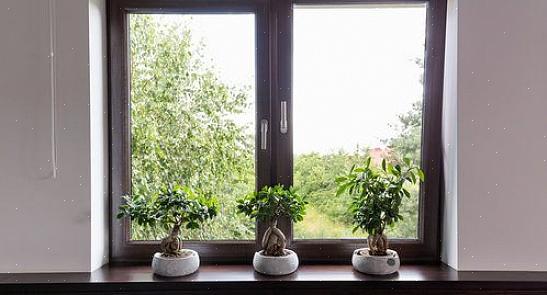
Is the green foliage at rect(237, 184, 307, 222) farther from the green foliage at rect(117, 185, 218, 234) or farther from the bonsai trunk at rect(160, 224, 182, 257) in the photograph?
the bonsai trunk at rect(160, 224, 182, 257)

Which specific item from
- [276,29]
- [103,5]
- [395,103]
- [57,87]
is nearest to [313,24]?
[276,29]

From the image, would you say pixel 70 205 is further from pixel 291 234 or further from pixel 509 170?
pixel 509 170

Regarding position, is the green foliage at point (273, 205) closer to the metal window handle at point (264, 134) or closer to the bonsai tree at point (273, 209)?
the bonsai tree at point (273, 209)

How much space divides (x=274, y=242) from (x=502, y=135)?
85 cm

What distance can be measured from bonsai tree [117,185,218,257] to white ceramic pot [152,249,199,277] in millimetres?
31

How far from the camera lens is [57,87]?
4.37 feet

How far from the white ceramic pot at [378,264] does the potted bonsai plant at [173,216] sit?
52 cm

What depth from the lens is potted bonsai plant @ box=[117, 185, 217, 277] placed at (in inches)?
51.9

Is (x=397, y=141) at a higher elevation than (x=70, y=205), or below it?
higher

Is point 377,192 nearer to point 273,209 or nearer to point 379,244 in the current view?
point 379,244

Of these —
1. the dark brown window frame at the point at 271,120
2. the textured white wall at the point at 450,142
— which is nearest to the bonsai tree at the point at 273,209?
the dark brown window frame at the point at 271,120

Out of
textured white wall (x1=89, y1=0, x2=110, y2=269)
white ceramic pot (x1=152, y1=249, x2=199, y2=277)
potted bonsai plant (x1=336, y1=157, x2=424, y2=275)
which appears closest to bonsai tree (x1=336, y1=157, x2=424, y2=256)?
potted bonsai plant (x1=336, y1=157, x2=424, y2=275)

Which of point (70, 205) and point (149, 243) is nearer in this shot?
point (70, 205)

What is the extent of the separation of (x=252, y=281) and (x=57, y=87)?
0.91m
